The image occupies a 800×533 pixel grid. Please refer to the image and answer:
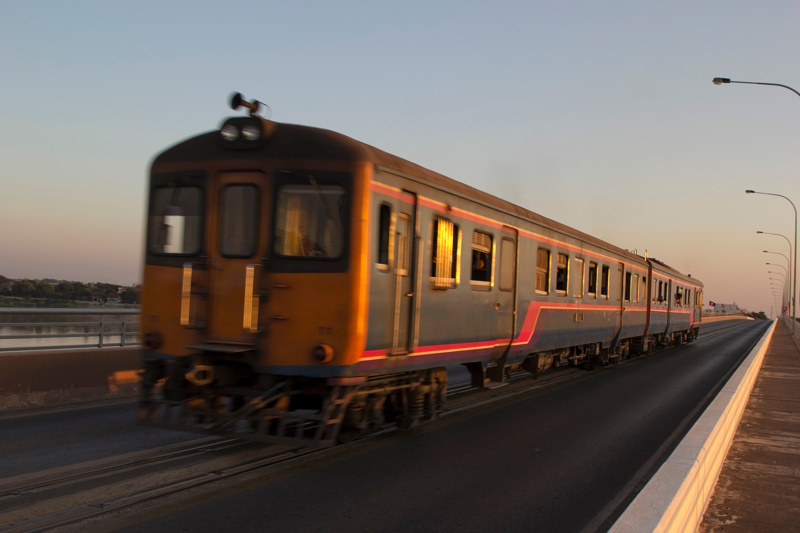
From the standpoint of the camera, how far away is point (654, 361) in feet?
72.7

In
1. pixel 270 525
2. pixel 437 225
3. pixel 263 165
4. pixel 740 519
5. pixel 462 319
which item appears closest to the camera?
pixel 270 525

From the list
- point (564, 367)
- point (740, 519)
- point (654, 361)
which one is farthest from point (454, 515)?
point (654, 361)

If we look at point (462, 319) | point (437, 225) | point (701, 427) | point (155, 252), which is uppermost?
point (437, 225)

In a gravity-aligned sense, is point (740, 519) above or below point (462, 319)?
below

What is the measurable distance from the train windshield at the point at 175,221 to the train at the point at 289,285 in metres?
0.02

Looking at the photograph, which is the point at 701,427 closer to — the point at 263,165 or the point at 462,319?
the point at 462,319

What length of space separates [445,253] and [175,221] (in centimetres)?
321

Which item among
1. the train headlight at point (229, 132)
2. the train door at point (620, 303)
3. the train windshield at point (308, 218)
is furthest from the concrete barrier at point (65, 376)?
the train door at point (620, 303)

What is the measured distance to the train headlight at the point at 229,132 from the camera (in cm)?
722

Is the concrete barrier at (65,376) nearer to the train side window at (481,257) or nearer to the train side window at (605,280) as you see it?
the train side window at (481,257)

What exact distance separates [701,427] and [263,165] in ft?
16.5

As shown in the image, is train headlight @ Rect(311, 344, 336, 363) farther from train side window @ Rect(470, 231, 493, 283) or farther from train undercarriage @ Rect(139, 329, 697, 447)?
train side window @ Rect(470, 231, 493, 283)

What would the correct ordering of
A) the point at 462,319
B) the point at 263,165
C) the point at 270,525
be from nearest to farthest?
the point at 270,525 → the point at 263,165 → the point at 462,319

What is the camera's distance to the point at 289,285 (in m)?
6.89
